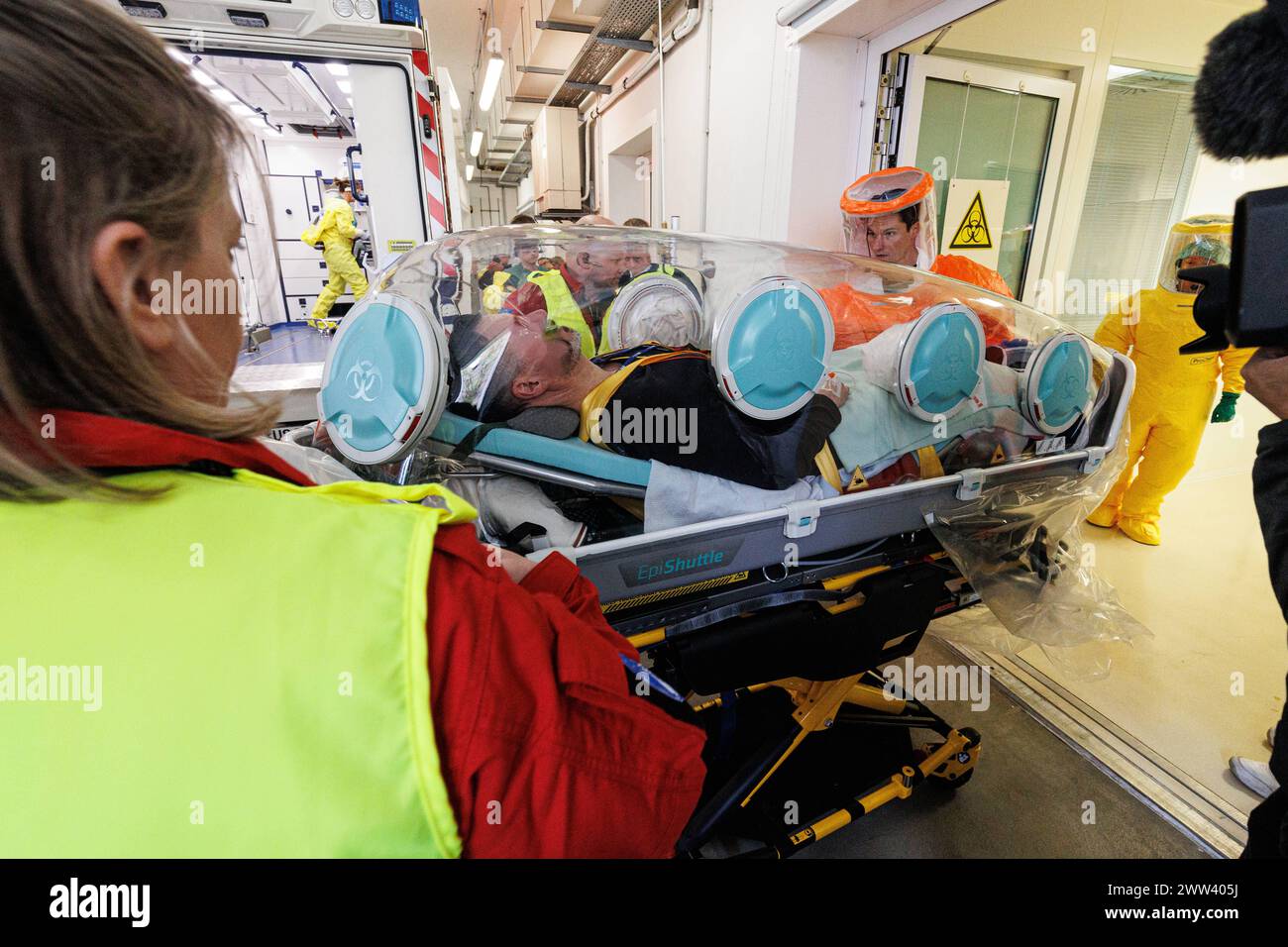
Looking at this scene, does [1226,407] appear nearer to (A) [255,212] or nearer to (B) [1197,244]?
(B) [1197,244]

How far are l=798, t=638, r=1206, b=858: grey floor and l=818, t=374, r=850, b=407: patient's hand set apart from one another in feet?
4.76

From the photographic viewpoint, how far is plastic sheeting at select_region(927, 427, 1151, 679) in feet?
5.85

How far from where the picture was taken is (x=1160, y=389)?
12.3ft

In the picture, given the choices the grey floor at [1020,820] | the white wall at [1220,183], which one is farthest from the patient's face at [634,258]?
the white wall at [1220,183]

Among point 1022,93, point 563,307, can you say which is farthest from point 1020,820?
point 1022,93

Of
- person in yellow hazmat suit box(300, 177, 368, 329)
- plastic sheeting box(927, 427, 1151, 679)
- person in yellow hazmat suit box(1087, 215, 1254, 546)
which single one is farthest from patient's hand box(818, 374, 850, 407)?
person in yellow hazmat suit box(300, 177, 368, 329)

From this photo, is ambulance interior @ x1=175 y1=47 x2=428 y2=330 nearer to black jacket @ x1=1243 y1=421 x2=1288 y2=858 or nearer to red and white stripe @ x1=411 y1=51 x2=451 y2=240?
red and white stripe @ x1=411 y1=51 x2=451 y2=240

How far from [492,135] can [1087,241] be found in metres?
11.2

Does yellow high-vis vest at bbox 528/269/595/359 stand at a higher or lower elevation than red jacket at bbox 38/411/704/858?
higher

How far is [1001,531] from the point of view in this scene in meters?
1.87

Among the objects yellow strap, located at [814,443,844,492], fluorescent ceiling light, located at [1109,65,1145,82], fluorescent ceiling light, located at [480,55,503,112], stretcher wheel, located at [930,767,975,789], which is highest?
fluorescent ceiling light, located at [480,55,503,112]

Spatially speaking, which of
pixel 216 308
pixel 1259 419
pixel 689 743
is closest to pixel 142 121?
pixel 216 308

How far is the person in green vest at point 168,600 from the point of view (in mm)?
450

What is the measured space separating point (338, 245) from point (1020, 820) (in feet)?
24.9
